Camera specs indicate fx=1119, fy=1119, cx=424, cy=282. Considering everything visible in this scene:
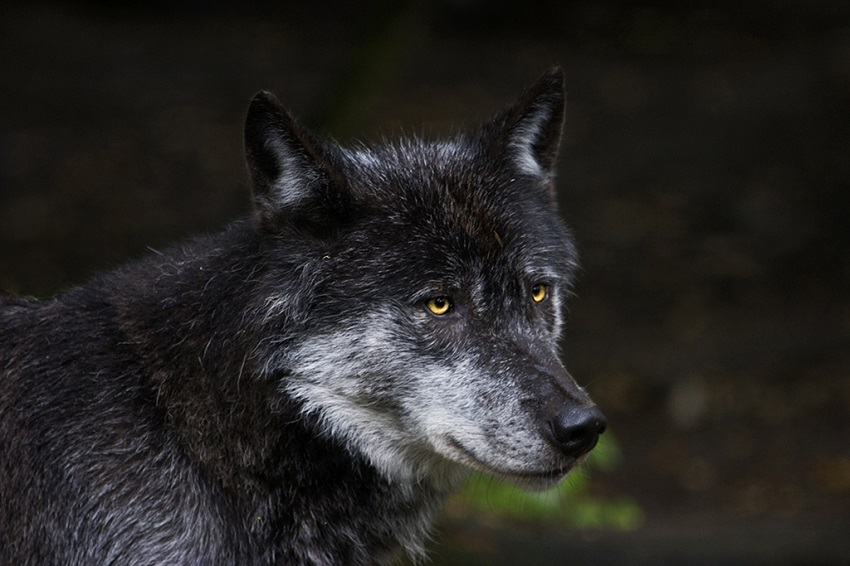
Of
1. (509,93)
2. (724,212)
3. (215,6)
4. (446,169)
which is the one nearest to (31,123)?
(215,6)

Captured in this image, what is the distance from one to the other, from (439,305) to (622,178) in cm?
1169

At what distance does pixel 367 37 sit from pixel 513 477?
6.28 metres

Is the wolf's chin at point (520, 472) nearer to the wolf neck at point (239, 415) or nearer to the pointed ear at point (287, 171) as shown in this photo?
the wolf neck at point (239, 415)

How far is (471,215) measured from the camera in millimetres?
4738

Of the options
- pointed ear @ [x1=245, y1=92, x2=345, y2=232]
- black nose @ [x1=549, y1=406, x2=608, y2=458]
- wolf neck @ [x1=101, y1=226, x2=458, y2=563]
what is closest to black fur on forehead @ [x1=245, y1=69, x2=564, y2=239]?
pointed ear @ [x1=245, y1=92, x2=345, y2=232]

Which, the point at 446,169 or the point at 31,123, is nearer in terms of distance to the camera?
the point at 446,169

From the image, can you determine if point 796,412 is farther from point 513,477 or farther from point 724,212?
point 513,477

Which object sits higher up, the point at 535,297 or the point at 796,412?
the point at 535,297

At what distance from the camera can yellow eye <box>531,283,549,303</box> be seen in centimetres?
490

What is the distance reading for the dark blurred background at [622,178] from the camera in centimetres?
1031

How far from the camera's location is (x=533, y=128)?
525cm

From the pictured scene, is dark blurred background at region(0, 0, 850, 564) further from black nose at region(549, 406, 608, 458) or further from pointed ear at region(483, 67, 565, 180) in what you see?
black nose at region(549, 406, 608, 458)

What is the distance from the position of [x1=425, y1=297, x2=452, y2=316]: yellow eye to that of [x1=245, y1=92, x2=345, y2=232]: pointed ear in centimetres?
52

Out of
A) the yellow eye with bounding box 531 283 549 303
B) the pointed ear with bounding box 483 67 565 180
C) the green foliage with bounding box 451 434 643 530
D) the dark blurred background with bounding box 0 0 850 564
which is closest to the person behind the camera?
the yellow eye with bounding box 531 283 549 303
